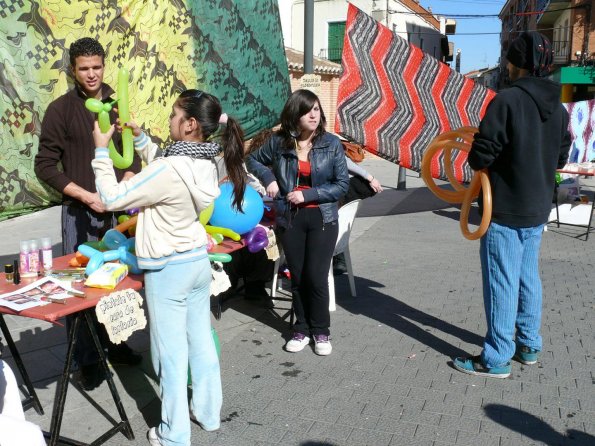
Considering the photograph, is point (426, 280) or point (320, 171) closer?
point (320, 171)

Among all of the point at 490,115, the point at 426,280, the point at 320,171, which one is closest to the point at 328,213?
the point at 320,171

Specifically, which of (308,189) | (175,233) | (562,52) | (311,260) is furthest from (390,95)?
(562,52)

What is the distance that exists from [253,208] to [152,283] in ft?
4.71

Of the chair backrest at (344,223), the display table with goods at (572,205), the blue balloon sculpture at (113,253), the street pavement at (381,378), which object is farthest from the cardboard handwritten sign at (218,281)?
the display table with goods at (572,205)

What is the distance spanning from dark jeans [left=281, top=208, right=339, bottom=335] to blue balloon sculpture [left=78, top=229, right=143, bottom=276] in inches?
48.5

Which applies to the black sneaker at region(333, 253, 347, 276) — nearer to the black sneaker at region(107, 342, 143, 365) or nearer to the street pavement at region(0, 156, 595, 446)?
the street pavement at region(0, 156, 595, 446)

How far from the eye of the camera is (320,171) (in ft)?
13.6

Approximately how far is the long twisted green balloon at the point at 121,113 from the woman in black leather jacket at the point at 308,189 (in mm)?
1289

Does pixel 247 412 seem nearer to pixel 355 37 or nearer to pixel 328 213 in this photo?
pixel 328 213

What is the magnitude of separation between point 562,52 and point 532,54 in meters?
31.6

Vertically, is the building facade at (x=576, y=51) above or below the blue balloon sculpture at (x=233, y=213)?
above

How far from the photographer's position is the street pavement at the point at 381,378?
10.8ft

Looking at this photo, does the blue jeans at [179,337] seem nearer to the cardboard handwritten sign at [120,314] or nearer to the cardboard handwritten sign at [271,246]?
the cardboard handwritten sign at [120,314]

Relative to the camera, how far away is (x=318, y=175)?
4.16 metres
